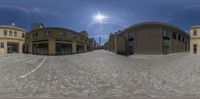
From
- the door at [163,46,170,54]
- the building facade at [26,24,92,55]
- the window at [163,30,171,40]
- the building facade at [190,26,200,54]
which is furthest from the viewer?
the building facade at [26,24,92,55]

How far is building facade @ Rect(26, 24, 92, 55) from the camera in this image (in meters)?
47.9

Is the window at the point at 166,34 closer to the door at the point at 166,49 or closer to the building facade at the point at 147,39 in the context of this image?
the building facade at the point at 147,39

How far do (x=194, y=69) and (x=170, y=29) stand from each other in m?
26.8

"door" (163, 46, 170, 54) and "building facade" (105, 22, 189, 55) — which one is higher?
"building facade" (105, 22, 189, 55)

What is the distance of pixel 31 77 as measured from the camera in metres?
18.4

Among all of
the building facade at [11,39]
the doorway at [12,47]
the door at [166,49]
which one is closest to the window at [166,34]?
the door at [166,49]

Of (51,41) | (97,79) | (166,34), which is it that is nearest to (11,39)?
(51,41)

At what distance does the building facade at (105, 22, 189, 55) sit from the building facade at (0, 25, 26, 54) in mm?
27120

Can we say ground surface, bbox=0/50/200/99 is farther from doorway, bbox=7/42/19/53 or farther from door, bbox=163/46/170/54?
doorway, bbox=7/42/19/53

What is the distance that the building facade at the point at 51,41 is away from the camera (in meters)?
47.9

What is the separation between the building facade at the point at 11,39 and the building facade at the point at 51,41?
14.4ft

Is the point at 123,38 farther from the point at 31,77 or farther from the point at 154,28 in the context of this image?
the point at 31,77

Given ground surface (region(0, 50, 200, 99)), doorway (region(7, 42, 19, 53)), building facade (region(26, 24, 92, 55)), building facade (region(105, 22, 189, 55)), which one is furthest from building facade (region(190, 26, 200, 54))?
doorway (region(7, 42, 19, 53))

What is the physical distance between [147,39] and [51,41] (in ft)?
71.0
